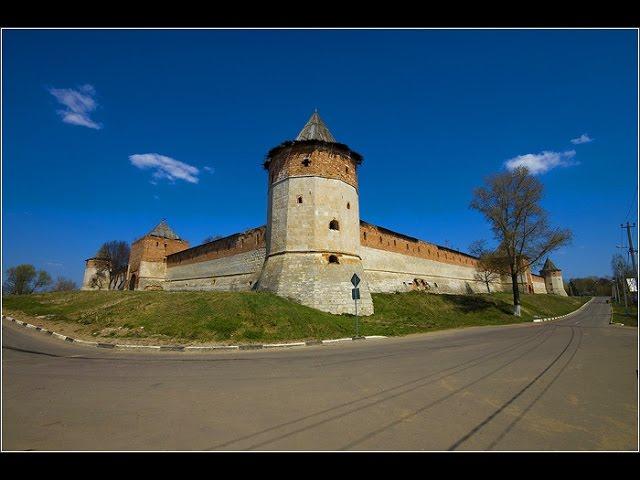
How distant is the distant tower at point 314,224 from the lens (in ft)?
58.4

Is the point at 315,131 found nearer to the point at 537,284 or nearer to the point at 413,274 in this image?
the point at 413,274

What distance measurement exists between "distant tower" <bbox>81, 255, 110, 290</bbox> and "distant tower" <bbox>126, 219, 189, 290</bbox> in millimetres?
11702

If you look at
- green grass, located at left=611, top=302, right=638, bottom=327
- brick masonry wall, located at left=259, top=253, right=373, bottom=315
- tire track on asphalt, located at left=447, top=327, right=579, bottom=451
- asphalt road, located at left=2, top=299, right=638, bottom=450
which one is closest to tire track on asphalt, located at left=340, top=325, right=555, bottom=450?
asphalt road, located at left=2, top=299, right=638, bottom=450

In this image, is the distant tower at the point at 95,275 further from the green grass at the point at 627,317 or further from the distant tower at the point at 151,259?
the green grass at the point at 627,317

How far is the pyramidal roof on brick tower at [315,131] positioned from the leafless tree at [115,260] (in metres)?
35.2

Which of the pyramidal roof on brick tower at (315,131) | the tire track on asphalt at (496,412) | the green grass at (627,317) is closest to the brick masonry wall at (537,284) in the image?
the green grass at (627,317)

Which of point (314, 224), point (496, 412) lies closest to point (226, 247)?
point (314, 224)

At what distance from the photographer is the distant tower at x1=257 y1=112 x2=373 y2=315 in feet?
58.4

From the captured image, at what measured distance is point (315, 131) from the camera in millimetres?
21031

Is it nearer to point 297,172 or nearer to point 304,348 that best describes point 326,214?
point 297,172

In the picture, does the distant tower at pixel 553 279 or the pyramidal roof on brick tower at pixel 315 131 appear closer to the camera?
the pyramidal roof on brick tower at pixel 315 131

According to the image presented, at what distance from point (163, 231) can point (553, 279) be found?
74116mm

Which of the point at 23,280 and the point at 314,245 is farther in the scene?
the point at 23,280

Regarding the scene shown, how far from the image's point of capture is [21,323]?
17.0 metres
